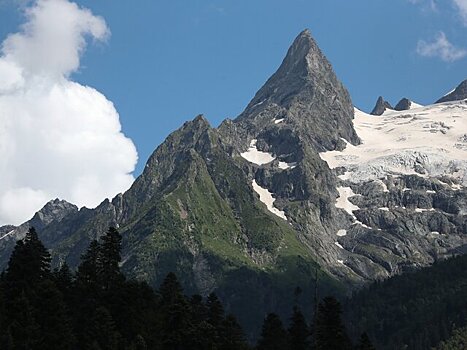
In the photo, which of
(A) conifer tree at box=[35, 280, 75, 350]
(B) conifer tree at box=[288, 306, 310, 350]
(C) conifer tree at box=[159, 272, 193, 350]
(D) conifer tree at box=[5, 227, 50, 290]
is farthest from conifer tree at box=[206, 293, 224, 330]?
(A) conifer tree at box=[35, 280, 75, 350]

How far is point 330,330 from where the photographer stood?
127750 millimetres

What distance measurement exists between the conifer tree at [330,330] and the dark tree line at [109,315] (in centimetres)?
16

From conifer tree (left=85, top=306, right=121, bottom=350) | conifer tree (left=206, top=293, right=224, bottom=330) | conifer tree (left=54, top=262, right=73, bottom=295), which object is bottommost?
conifer tree (left=85, top=306, right=121, bottom=350)

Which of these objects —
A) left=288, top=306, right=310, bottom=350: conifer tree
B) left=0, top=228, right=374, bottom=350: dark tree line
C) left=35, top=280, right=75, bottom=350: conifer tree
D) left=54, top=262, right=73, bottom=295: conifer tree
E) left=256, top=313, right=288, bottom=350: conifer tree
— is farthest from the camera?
left=288, top=306, right=310, bottom=350: conifer tree

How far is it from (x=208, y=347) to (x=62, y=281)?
26325 millimetres

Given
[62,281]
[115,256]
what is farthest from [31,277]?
[115,256]

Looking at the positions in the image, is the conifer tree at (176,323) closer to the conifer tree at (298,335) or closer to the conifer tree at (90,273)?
the conifer tree at (90,273)

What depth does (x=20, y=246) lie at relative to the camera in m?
125

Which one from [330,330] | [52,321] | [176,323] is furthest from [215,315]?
[52,321]

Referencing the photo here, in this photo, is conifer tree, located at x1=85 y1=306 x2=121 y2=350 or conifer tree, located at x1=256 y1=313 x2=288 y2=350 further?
conifer tree, located at x1=256 y1=313 x2=288 y2=350

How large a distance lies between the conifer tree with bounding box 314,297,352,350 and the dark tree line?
0.16m

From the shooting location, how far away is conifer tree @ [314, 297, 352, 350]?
126 meters

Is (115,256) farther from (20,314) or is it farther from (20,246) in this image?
(20,314)

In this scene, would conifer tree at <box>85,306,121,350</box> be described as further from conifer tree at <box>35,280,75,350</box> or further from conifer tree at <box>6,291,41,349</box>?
conifer tree at <box>6,291,41,349</box>
